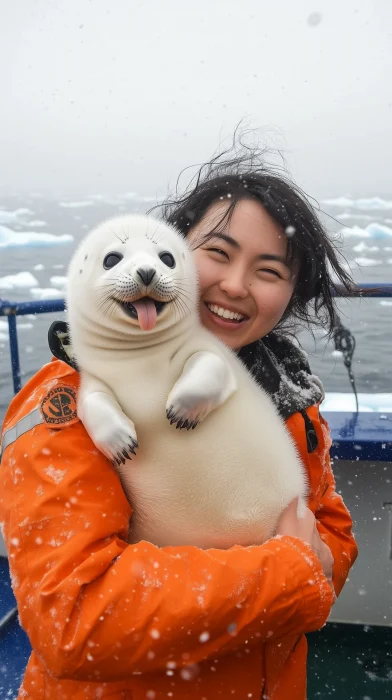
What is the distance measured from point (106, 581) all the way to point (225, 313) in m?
0.69

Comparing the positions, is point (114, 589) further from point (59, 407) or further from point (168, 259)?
point (168, 259)

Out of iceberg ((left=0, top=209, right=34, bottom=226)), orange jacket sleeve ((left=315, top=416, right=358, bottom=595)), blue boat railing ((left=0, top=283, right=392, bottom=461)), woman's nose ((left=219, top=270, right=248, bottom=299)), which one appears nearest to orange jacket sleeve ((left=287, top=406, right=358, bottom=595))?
orange jacket sleeve ((left=315, top=416, right=358, bottom=595))

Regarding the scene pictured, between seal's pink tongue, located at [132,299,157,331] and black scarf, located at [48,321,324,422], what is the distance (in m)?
0.22

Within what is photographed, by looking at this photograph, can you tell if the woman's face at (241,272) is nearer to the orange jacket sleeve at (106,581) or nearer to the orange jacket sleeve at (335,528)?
the orange jacket sleeve at (335,528)

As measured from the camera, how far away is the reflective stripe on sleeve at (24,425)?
1.10 metres

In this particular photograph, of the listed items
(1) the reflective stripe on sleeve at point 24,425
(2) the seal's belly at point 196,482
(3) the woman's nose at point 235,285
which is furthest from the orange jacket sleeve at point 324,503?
(1) the reflective stripe on sleeve at point 24,425

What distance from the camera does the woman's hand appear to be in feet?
4.08

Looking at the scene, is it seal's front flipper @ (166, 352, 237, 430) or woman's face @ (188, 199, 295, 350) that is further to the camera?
woman's face @ (188, 199, 295, 350)

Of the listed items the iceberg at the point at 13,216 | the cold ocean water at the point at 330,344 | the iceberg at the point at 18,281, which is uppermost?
the cold ocean water at the point at 330,344

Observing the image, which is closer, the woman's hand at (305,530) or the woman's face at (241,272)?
the woman's hand at (305,530)

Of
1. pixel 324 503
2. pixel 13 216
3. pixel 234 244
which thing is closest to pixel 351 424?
pixel 324 503

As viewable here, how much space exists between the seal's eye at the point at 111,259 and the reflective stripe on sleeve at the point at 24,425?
327 mm

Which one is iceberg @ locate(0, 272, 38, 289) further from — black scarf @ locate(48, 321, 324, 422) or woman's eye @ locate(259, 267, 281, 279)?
woman's eye @ locate(259, 267, 281, 279)

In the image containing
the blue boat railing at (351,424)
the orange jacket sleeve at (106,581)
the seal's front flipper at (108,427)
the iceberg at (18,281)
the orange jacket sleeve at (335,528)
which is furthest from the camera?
the iceberg at (18,281)
